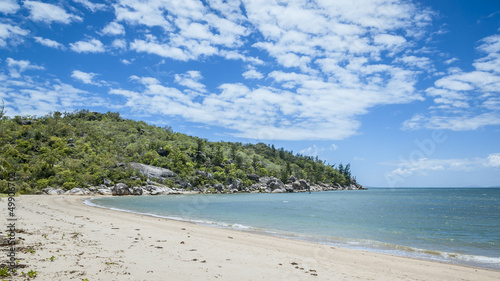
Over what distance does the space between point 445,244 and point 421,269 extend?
30.8ft

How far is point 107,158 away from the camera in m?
92.6

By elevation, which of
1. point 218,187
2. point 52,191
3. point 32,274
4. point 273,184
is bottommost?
point 52,191

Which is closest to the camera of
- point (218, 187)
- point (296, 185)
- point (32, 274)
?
point (32, 274)

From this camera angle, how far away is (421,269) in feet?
40.0

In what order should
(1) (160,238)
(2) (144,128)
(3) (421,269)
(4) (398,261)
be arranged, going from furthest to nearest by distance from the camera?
1. (2) (144,128)
2. (1) (160,238)
3. (4) (398,261)
4. (3) (421,269)

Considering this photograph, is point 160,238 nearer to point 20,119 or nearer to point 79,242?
point 79,242

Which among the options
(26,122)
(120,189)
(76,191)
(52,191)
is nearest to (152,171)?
(120,189)

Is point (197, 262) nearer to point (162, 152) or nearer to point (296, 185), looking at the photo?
point (162, 152)

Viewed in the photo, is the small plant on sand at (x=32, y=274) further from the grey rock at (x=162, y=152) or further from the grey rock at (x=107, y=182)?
the grey rock at (x=162, y=152)

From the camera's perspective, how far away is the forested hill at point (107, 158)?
75.1 metres

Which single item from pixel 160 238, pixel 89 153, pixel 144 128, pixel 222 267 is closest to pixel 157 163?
pixel 89 153

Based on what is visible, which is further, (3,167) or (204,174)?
(204,174)

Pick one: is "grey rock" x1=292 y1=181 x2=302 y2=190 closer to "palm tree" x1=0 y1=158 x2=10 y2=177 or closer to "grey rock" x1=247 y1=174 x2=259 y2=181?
"grey rock" x1=247 y1=174 x2=259 y2=181

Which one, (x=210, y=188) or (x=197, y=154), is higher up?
(x=197, y=154)
